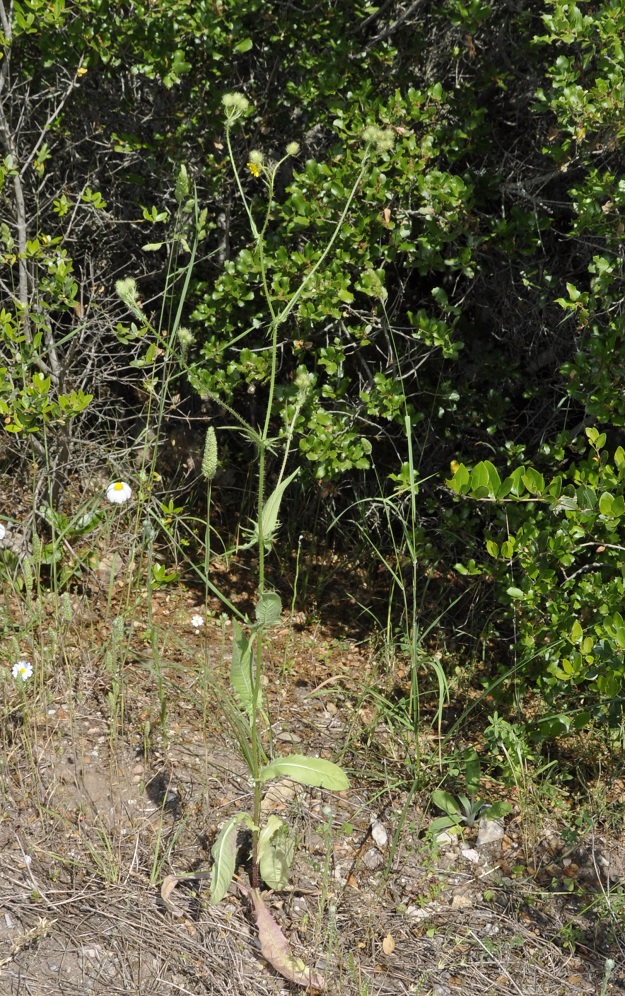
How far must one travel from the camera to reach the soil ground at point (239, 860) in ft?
7.39

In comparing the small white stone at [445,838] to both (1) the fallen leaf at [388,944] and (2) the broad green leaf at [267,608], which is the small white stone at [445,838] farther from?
(2) the broad green leaf at [267,608]

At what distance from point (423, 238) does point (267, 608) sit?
57.2 inches

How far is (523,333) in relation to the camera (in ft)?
10.8

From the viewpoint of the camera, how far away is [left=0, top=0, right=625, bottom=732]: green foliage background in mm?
A: 2732

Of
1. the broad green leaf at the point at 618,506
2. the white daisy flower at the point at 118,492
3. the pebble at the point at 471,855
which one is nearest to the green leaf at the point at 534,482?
the broad green leaf at the point at 618,506

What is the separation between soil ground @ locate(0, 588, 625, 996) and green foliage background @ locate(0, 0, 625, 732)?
48cm

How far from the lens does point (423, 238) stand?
3061 millimetres

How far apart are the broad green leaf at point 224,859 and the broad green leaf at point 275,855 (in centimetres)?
9

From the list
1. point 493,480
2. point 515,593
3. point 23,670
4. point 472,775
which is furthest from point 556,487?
point 23,670

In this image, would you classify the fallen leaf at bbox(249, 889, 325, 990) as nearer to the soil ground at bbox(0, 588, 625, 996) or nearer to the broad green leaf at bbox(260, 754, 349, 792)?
the soil ground at bbox(0, 588, 625, 996)

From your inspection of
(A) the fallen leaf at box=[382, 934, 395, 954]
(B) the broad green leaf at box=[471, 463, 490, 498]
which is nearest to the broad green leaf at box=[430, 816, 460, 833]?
(A) the fallen leaf at box=[382, 934, 395, 954]

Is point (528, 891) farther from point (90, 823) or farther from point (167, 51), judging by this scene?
point (167, 51)

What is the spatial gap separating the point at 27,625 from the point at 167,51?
1.97 meters

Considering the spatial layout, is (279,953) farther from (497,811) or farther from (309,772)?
(497,811)
